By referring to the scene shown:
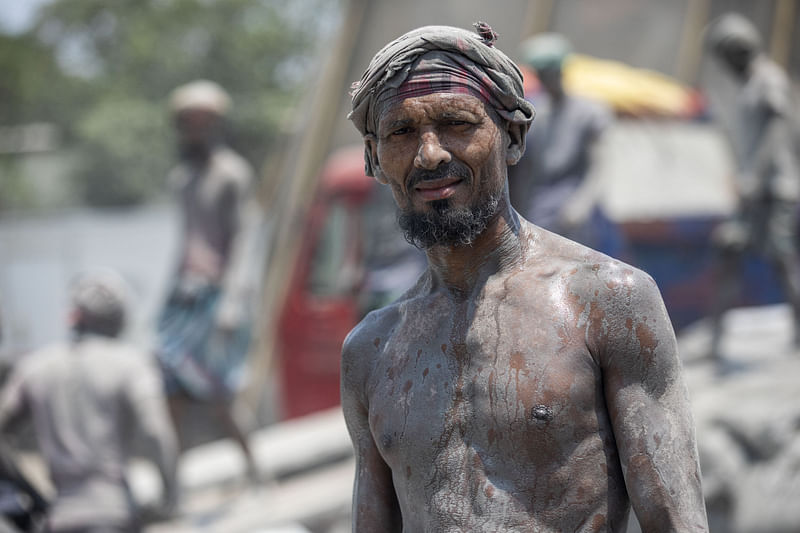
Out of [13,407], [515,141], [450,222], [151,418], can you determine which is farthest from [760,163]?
[450,222]

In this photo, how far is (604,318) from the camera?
149 centimetres

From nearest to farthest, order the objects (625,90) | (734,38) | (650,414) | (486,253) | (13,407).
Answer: (650,414) < (486,253) < (13,407) < (734,38) < (625,90)

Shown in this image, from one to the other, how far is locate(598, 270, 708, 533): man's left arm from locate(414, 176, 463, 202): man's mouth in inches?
10.6

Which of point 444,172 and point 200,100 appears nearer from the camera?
point 444,172

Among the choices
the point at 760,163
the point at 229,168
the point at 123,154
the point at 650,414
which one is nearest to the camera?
the point at 650,414

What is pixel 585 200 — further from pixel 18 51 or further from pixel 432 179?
pixel 18 51

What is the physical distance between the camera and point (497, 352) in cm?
154

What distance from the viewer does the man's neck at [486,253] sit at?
161 centimetres

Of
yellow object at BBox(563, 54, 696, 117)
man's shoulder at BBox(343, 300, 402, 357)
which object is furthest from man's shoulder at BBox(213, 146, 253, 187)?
man's shoulder at BBox(343, 300, 402, 357)

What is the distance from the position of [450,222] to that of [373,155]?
0.18 meters

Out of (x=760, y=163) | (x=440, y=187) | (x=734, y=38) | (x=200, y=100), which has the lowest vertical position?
(x=760, y=163)

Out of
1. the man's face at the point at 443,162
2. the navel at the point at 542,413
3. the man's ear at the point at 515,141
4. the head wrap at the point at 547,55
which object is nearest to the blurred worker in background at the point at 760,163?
the head wrap at the point at 547,55

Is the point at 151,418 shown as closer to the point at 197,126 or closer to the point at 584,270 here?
the point at 197,126

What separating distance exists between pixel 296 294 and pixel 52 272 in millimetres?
4925
